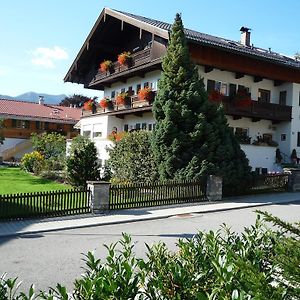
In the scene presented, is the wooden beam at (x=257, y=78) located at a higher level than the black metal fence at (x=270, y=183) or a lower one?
higher

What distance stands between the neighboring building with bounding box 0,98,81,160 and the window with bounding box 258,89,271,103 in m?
29.8

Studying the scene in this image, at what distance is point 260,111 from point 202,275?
918 inches

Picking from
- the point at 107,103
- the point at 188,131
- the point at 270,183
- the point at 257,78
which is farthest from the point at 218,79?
the point at 107,103

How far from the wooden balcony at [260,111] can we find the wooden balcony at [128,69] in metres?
5.35

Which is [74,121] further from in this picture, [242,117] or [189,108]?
[189,108]

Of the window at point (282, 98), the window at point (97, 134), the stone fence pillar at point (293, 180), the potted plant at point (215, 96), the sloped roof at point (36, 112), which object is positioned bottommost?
the stone fence pillar at point (293, 180)

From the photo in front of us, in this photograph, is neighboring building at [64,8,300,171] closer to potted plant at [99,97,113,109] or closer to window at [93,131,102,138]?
window at [93,131,102,138]

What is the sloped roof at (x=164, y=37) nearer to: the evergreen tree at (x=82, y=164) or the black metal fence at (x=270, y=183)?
the evergreen tree at (x=82, y=164)

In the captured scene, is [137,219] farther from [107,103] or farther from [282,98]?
[282,98]

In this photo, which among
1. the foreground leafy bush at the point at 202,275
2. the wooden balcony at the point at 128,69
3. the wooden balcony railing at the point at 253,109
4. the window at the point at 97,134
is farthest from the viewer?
the window at the point at 97,134

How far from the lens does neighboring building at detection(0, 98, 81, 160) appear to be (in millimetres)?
47938

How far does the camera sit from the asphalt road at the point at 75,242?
764 cm

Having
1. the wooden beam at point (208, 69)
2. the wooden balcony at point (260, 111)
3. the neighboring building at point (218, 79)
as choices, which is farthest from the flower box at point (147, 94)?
the wooden balcony at point (260, 111)

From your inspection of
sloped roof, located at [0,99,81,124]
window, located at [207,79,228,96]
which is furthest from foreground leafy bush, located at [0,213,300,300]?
sloped roof, located at [0,99,81,124]
